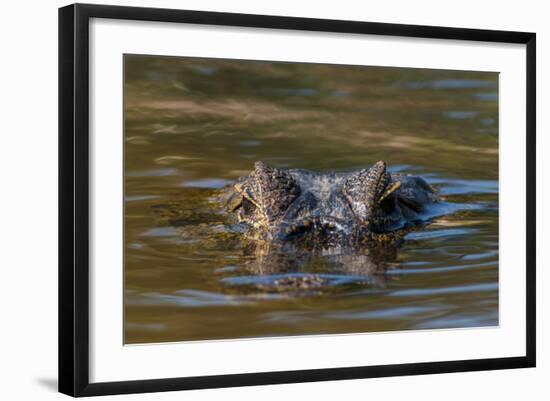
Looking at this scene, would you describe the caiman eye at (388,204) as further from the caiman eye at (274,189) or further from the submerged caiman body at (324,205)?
the caiman eye at (274,189)

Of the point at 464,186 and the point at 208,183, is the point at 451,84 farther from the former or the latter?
the point at 208,183

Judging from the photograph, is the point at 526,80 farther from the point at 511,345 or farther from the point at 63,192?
the point at 63,192

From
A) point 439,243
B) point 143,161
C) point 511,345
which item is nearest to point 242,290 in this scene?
point 143,161

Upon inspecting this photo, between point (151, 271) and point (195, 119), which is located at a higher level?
point (195, 119)

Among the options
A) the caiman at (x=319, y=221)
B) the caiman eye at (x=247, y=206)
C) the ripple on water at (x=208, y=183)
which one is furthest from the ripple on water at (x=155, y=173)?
the caiman eye at (x=247, y=206)

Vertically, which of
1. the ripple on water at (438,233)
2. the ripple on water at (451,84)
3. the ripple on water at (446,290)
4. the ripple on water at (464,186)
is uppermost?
the ripple on water at (451,84)

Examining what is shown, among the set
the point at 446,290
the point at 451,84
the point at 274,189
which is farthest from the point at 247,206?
the point at 451,84
